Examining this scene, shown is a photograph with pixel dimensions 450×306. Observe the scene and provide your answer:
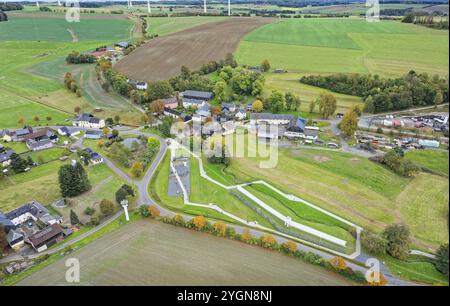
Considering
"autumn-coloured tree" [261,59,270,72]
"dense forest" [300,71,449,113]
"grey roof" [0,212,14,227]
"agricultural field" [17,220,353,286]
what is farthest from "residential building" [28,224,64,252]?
"autumn-coloured tree" [261,59,270,72]

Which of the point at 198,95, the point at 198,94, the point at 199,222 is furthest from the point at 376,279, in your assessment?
the point at 198,94

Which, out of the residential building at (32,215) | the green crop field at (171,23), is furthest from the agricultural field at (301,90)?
the green crop field at (171,23)

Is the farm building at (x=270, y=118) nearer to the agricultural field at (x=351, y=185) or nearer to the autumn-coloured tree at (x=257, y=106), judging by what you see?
the autumn-coloured tree at (x=257, y=106)

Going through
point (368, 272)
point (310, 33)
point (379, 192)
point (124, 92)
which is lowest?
point (368, 272)

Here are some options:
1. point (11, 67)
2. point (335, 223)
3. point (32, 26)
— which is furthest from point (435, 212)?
point (32, 26)

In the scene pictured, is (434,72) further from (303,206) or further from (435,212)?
(303,206)

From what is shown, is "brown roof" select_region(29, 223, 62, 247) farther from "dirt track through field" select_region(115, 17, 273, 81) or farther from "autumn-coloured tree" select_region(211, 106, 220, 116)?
"dirt track through field" select_region(115, 17, 273, 81)
